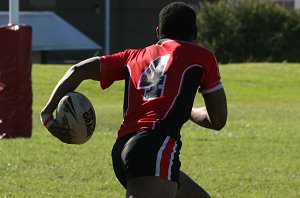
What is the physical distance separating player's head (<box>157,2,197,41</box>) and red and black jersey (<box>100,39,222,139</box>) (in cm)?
6

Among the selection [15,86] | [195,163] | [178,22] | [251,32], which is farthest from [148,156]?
[251,32]

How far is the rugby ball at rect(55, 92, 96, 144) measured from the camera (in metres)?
5.48

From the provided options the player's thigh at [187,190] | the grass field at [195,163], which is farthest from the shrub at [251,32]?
the player's thigh at [187,190]

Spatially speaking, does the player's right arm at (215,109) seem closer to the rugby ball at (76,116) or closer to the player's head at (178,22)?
the player's head at (178,22)

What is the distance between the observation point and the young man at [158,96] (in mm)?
5270

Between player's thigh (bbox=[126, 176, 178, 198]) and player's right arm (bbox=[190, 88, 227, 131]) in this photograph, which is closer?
player's thigh (bbox=[126, 176, 178, 198])

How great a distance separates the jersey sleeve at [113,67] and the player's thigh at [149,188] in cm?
65

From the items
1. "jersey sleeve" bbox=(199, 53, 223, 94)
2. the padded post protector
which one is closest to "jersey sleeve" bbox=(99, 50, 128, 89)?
"jersey sleeve" bbox=(199, 53, 223, 94)

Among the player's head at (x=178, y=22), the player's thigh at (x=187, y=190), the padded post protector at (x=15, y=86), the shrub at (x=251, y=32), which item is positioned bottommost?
the shrub at (x=251, y=32)

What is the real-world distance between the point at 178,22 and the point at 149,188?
97cm

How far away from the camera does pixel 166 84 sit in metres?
5.34

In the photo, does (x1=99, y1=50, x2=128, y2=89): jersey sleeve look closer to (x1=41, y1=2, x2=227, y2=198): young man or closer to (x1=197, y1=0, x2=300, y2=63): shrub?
(x1=41, y1=2, x2=227, y2=198): young man

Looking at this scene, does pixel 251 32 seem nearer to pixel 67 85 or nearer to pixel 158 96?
pixel 67 85

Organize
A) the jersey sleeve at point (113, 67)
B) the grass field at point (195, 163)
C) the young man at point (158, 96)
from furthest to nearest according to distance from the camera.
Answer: the grass field at point (195, 163) → the jersey sleeve at point (113, 67) → the young man at point (158, 96)
